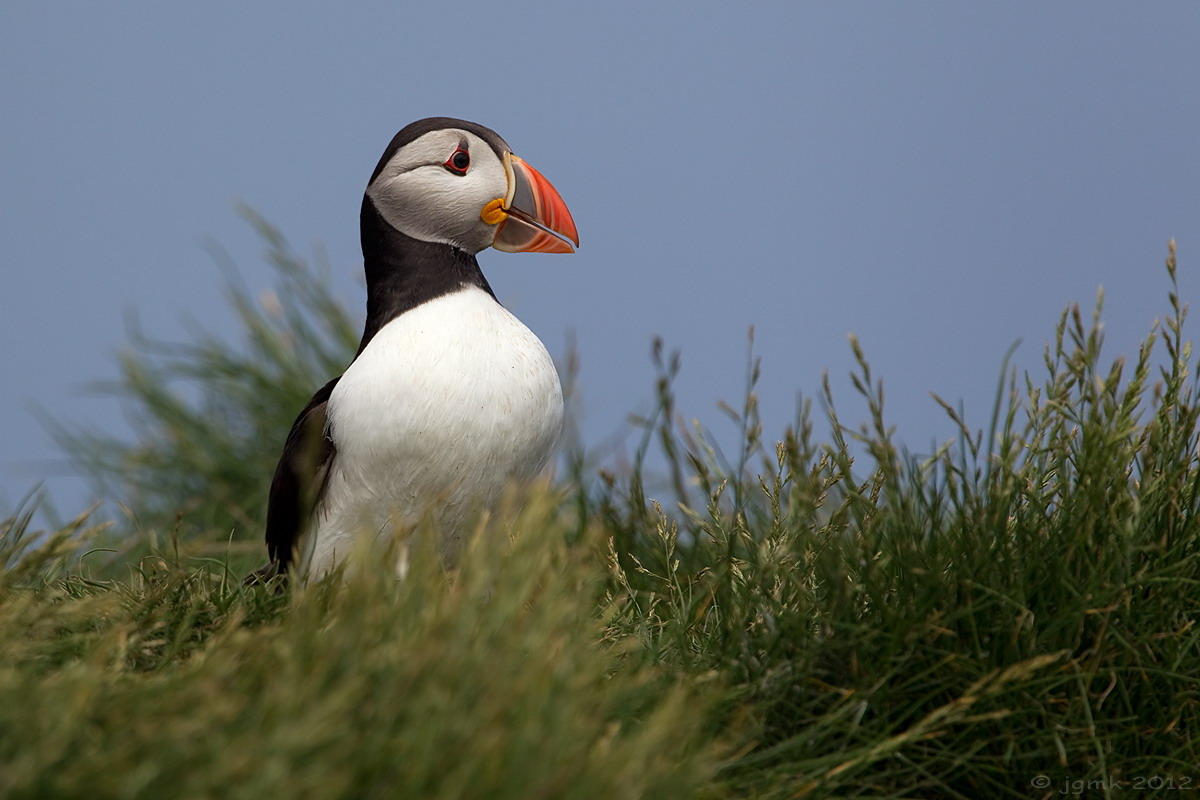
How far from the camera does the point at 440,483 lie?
3607mm

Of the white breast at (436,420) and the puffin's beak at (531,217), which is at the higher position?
the puffin's beak at (531,217)

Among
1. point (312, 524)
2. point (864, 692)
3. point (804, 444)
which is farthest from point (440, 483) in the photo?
point (864, 692)

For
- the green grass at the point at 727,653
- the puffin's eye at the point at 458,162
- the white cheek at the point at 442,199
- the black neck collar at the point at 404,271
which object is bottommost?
the green grass at the point at 727,653

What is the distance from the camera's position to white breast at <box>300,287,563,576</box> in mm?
3553

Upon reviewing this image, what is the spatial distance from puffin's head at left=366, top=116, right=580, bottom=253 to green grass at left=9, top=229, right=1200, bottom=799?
28.3 inches

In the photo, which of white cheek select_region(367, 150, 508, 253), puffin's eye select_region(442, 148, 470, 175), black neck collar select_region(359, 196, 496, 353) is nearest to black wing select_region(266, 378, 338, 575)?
black neck collar select_region(359, 196, 496, 353)

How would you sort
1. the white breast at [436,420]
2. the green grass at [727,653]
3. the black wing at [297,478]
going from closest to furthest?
the green grass at [727,653], the white breast at [436,420], the black wing at [297,478]

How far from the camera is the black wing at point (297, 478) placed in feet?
12.3

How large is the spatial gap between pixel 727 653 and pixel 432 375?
3.60ft

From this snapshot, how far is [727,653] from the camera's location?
3.14 m

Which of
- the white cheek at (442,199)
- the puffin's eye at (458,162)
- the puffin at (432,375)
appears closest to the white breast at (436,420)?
the puffin at (432,375)

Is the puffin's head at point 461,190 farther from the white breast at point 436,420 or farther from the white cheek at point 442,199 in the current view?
the white breast at point 436,420

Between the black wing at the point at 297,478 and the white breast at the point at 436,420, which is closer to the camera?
the white breast at the point at 436,420

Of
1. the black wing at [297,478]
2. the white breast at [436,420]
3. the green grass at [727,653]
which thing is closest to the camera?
the green grass at [727,653]
